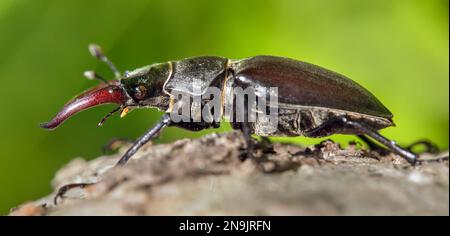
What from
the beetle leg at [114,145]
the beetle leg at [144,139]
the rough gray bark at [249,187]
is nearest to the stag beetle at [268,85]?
the beetle leg at [144,139]

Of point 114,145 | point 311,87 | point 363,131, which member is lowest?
point 363,131

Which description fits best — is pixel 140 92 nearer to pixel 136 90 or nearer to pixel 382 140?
pixel 136 90

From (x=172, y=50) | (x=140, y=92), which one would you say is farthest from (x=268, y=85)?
(x=172, y=50)

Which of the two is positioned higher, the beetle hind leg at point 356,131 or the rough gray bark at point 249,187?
the beetle hind leg at point 356,131

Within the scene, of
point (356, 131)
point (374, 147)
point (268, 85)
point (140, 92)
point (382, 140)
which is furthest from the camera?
point (140, 92)

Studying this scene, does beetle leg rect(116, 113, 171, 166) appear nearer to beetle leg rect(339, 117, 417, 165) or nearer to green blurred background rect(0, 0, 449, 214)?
beetle leg rect(339, 117, 417, 165)

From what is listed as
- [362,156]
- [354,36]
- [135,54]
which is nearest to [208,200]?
[362,156]

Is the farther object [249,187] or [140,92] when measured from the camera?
[140,92]

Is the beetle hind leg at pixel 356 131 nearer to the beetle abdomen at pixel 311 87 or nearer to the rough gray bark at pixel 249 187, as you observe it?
the beetle abdomen at pixel 311 87
